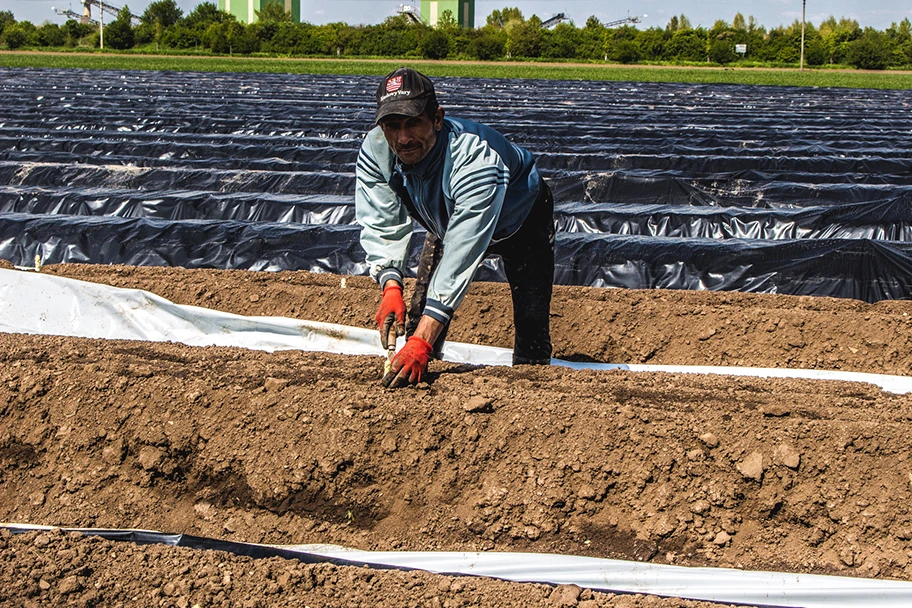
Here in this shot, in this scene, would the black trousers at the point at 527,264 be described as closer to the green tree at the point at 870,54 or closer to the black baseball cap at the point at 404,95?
the black baseball cap at the point at 404,95

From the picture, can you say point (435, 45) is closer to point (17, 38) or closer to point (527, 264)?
point (17, 38)

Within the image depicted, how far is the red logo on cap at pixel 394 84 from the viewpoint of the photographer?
10.3 feet

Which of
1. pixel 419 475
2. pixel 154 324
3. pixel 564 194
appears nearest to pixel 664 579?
pixel 419 475

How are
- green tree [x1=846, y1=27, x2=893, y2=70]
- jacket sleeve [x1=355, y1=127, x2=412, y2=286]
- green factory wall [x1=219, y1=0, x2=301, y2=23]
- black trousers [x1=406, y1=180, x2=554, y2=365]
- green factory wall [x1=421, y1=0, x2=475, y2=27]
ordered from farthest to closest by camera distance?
green factory wall [x1=421, y1=0, x2=475, y2=27] < green factory wall [x1=219, y1=0, x2=301, y2=23] < green tree [x1=846, y1=27, x2=893, y2=70] < black trousers [x1=406, y1=180, x2=554, y2=365] < jacket sleeve [x1=355, y1=127, x2=412, y2=286]

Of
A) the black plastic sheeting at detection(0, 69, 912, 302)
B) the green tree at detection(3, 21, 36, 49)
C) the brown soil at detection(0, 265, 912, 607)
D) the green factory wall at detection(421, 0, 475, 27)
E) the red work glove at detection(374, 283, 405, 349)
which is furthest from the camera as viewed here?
the green factory wall at detection(421, 0, 475, 27)

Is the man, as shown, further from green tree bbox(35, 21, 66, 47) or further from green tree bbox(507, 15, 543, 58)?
green tree bbox(35, 21, 66, 47)

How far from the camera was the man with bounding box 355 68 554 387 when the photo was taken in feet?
10.6

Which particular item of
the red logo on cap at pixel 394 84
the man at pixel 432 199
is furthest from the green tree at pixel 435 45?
the red logo on cap at pixel 394 84

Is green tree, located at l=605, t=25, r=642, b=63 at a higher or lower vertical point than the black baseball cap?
higher

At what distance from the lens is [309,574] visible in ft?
9.67

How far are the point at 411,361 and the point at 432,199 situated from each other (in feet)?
2.21

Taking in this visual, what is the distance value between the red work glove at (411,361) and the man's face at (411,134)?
70 cm

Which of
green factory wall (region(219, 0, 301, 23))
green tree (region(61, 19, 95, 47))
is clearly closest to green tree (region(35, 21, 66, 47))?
green tree (region(61, 19, 95, 47))

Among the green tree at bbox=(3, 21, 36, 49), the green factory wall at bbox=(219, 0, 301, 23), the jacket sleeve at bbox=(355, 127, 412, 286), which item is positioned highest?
the green factory wall at bbox=(219, 0, 301, 23)
